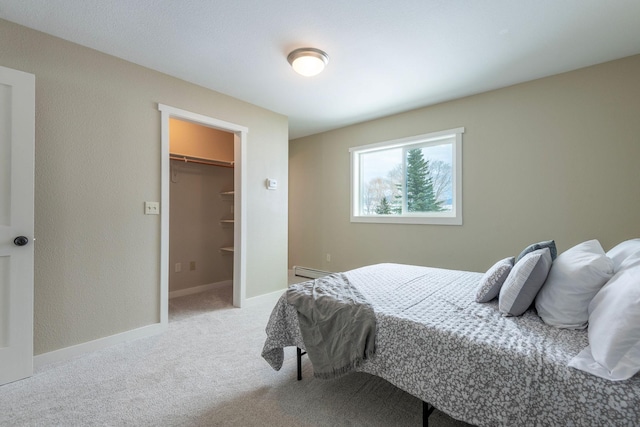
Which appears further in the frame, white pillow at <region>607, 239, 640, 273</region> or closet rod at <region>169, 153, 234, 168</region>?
closet rod at <region>169, 153, 234, 168</region>

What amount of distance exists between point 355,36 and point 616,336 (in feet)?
7.34

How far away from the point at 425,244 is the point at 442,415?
226cm

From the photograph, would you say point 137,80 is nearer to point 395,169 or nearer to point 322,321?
point 322,321

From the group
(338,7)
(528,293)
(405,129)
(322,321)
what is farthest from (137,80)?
(528,293)

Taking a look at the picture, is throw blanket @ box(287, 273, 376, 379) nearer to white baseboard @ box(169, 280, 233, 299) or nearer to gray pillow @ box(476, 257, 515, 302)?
gray pillow @ box(476, 257, 515, 302)

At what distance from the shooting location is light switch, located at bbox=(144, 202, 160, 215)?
263cm

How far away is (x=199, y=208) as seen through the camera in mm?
4105

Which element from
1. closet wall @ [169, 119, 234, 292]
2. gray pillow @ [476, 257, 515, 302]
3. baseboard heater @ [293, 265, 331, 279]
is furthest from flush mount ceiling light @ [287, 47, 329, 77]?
baseboard heater @ [293, 265, 331, 279]

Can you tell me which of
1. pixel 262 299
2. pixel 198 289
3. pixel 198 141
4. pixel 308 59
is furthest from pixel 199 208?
pixel 308 59

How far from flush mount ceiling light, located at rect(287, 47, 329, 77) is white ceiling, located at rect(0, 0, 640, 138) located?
0.05 metres

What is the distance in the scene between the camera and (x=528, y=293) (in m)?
1.48

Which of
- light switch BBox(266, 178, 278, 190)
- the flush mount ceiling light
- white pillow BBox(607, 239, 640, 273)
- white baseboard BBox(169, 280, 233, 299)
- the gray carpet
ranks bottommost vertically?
the gray carpet

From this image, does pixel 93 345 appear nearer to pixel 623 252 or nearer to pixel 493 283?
pixel 493 283

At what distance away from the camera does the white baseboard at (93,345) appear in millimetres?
2105
